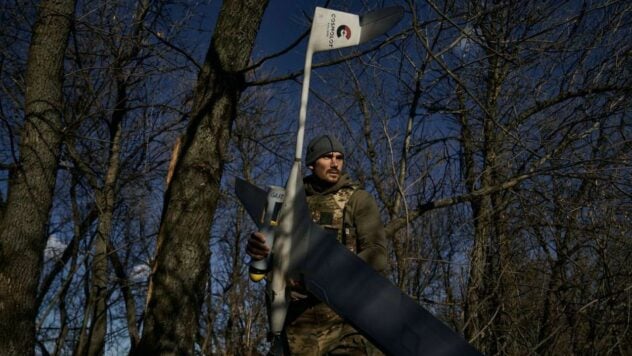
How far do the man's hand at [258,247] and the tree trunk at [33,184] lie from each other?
392 cm

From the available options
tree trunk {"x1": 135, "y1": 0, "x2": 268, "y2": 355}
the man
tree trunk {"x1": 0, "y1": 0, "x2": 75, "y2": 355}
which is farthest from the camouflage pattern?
tree trunk {"x1": 0, "y1": 0, "x2": 75, "y2": 355}

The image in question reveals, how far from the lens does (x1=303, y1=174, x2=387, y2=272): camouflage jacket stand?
240 centimetres

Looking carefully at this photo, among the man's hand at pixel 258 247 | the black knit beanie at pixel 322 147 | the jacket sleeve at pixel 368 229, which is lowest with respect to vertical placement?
the man's hand at pixel 258 247

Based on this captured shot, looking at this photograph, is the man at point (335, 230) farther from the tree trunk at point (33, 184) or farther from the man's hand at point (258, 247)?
the tree trunk at point (33, 184)

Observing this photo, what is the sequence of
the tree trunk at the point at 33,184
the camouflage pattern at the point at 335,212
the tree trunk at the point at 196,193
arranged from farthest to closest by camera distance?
1. the tree trunk at the point at 33,184
2. the tree trunk at the point at 196,193
3. the camouflage pattern at the point at 335,212

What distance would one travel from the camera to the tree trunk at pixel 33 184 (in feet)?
14.6

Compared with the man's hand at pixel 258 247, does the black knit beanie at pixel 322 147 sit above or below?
above

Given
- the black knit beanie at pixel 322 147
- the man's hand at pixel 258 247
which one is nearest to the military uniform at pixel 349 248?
the black knit beanie at pixel 322 147

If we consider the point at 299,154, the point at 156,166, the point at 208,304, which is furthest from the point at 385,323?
the point at 208,304

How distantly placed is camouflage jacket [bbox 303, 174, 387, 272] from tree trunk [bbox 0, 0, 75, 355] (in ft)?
11.0

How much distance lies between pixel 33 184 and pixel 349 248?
3754mm

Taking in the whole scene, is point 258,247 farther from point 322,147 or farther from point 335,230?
point 322,147

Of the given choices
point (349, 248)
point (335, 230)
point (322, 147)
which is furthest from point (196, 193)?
point (349, 248)

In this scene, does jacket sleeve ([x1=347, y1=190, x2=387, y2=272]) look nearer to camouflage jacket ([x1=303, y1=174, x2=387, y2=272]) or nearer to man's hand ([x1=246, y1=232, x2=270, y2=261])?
camouflage jacket ([x1=303, y1=174, x2=387, y2=272])
